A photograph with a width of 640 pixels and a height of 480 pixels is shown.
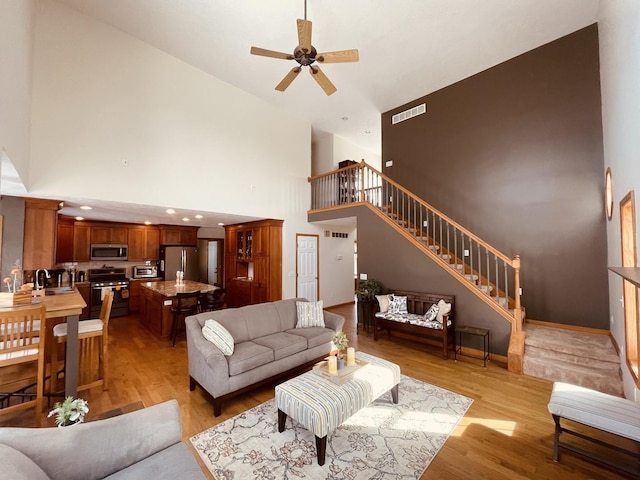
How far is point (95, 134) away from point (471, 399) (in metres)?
6.45

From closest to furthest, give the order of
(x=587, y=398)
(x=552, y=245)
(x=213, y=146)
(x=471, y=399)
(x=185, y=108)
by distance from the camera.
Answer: (x=587, y=398), (x=471, y=399), (x=552, y=245), (x=185, y=108), (x=213, y=146)

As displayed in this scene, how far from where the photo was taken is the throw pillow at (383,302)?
5.22 meters

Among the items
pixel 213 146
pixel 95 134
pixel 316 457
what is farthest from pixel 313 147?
pixel 316 457

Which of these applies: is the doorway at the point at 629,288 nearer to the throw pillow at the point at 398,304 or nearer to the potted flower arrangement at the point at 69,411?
the throw pillow at the point at 398,304

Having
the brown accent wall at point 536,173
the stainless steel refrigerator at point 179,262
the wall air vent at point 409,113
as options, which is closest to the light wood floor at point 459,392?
the brown accent wall at point 536,173

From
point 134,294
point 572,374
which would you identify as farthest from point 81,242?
point 572,374

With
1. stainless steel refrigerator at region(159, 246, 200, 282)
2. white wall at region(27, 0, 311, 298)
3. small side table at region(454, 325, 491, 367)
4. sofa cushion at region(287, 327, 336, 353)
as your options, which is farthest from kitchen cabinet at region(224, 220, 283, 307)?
small side table at region(454, 325, 491, 367)

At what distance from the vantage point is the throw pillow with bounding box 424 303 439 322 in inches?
182

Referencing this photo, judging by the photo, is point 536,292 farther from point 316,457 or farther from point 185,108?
point 185,108

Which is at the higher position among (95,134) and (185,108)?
(185,108)

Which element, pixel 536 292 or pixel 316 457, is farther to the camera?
pixel 536 292

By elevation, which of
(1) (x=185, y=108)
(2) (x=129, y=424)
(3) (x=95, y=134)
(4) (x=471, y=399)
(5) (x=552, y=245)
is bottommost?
(4) (x=471, y=399)

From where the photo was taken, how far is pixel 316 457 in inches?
88.5

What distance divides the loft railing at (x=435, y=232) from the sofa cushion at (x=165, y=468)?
4418 millimetres
